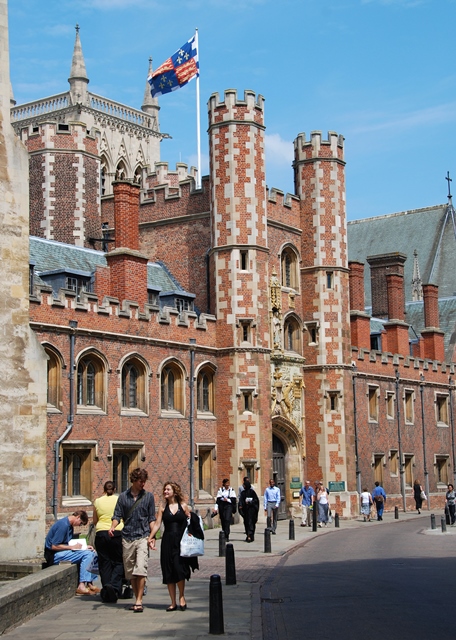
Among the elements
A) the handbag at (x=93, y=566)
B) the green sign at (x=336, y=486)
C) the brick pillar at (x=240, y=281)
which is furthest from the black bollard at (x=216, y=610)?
the green sign at (x=336, y=486)

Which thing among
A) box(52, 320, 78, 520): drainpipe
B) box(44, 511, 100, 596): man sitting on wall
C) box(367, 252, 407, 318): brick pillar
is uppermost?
box(367, 252, 407, 318): brick pillar

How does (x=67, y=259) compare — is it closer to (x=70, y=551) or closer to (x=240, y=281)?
(x=240, y=281)

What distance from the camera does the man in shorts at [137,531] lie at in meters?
12.4

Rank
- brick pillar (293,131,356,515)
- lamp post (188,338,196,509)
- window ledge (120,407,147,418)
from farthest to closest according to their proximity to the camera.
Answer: brick pillar (293,131,356,515)
lamp post (188,338,196,509)
window ledge (120,407,147,418)

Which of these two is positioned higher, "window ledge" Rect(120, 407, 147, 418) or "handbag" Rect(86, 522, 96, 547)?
"window ledge" Rect(120, 407, 147, 418)

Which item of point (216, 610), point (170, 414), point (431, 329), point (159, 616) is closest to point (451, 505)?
point (170, 414)

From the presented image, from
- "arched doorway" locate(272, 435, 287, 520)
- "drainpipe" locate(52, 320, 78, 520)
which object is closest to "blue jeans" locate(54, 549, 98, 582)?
"drainpipe" locate(52, 320, 78, 520)

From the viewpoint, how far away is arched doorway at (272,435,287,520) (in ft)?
115

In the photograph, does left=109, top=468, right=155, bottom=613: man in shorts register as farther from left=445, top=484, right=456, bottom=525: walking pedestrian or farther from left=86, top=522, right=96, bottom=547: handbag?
left=445, top=484, right=456, bottom=525: walking pedestrian

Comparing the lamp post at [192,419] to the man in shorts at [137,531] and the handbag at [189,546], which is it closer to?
the man in shorts at [137,531]

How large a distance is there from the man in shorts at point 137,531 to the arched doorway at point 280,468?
22.5 m

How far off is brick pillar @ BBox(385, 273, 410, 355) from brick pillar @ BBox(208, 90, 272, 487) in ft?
42.2

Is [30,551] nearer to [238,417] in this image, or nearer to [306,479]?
[238,417]

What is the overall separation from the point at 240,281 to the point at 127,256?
4.34 meters
